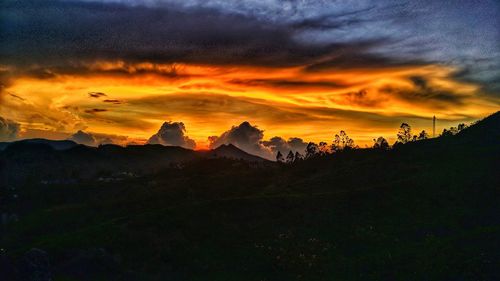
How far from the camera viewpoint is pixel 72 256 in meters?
46.7

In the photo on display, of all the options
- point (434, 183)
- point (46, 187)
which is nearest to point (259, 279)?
point (434, 183)

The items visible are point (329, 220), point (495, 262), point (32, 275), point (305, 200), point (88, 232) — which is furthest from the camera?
point (305, 200)

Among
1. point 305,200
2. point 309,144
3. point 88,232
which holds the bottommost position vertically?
point 88,232

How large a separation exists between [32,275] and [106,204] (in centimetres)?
4115

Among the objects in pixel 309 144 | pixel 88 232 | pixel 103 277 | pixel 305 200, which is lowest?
pixel 103 277

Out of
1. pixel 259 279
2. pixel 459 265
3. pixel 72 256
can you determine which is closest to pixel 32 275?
pixel 72 256

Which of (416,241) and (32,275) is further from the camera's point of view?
(416,241)

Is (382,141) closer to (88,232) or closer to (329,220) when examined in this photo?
(329,220)

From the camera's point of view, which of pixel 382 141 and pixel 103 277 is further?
pixel 382 141

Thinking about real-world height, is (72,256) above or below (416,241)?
below

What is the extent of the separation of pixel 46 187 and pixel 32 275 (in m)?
82.3

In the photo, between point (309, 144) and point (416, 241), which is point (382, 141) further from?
point (416, 241)

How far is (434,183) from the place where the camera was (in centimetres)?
6675

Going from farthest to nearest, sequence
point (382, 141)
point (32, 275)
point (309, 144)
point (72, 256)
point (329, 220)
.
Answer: point (309, 144) < point (382, 141) < point (329, 220) < point (72, 256) < point (32, 275)
